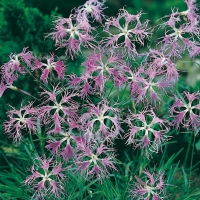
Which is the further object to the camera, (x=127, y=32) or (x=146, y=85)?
(x=127, y=32)

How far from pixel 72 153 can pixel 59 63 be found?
0.58 meters

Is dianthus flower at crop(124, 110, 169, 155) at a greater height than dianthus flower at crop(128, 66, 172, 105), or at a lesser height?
lesser

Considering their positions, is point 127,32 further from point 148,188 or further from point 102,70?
point 148,188

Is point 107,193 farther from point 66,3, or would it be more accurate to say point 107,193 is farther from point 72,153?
point 66,3

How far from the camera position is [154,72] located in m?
3.12

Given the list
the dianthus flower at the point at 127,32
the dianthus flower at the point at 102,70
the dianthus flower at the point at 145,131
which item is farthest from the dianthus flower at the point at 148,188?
the dianthus flower at the point at 127,32

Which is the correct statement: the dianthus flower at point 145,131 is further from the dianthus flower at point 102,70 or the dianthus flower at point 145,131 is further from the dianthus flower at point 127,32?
the dianthus flower at point 127,32

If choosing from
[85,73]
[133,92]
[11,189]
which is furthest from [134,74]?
[11,189]

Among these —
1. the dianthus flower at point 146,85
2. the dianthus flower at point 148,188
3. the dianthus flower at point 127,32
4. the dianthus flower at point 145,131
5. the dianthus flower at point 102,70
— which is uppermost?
the dianthus flower at point 127,32

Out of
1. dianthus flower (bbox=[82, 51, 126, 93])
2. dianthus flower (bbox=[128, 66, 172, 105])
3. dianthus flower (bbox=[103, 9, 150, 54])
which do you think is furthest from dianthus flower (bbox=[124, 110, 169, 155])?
dianthus flower (bbox=[103, 9, 150, 54])

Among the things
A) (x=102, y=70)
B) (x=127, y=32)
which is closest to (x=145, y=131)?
(x=102, y=70)

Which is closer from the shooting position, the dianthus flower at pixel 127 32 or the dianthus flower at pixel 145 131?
the dianthus flower at pixel 145 131

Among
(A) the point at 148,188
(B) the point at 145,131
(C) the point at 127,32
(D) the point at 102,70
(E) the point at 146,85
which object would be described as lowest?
(A) the point at 148,188

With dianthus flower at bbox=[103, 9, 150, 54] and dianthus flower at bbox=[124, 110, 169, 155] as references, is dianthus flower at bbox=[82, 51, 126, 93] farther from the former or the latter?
dianthus flower at bbox=[124, 110, 169, 155]
